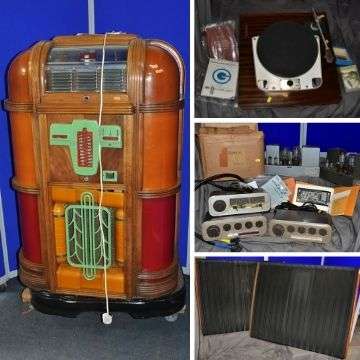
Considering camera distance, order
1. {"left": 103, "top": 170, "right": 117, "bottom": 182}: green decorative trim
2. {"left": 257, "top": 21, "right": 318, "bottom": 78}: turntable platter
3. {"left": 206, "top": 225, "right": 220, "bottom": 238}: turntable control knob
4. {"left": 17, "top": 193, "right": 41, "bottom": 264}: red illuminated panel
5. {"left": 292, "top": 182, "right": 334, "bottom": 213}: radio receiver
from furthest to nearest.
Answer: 1. {"left": 17, "top": 193, "right": 41, "bottom": 264}: red illuminated panel
2. {"left": 103, "top": 170, "right": 117, "bottom": 182}: green decorative trim
3. {"left": 292, "top": 182, "right": 334, "bottom": 213}: radio receiver
4. {"left": 206, "top": 225, "right": 220, "bottom": 238}: turntable control knob
5. {"left": 257, "top": 21, "right": 318, "bottom": 78}: turntable platter

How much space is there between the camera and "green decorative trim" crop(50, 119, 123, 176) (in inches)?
69.9

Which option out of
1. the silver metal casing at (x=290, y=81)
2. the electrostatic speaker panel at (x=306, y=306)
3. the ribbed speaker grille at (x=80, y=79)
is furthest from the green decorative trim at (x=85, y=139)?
the electrostatic speaker panel at (x=306, y=306)

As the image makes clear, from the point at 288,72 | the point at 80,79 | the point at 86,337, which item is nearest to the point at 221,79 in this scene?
the point at 288,72

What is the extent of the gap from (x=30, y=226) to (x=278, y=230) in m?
1.08

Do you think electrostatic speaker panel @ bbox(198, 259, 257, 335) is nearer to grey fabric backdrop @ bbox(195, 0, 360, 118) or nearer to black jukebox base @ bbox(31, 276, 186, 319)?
black jukebox base @ bbox(31, 276, 186, 319)

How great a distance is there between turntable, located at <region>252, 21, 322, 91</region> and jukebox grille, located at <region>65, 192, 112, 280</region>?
0.87 meters

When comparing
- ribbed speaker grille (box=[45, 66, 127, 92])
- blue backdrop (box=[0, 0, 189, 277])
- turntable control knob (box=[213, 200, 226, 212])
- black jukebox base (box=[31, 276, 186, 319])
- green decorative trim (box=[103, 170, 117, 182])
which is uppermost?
blue backdrop (box=[0, 0, 189, 277])

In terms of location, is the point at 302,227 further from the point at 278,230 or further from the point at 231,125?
the point at 231,125

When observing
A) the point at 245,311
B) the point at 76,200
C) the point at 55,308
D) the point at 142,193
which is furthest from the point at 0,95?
the point at 245,311

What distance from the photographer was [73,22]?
7.31ft

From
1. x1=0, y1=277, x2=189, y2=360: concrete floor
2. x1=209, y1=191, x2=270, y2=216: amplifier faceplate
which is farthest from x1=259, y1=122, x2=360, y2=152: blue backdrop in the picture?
x1=0, y1=277, x2=189, y2=360: concrete floor

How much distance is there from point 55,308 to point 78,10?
4.68ft

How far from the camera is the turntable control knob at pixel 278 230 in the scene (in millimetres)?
1583

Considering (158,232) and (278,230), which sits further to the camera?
(158,232)
